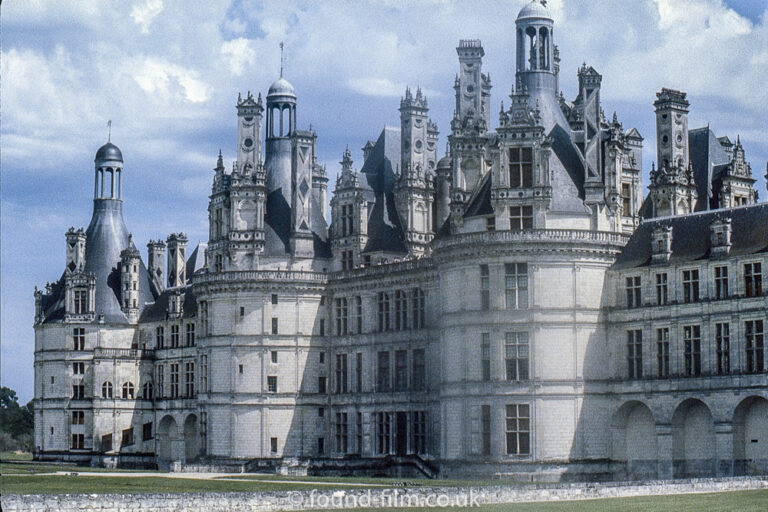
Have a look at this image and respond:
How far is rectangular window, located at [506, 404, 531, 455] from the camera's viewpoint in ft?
197

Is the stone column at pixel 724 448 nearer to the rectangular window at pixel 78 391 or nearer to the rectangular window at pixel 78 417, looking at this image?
the rectangular window at pixel 78 417

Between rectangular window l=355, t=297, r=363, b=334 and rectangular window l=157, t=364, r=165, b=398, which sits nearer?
rectangular window l=355, t=297, r=363, b=334

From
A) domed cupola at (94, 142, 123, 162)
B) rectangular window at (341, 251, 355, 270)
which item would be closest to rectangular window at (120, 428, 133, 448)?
domed cupola at (94, 142, 123, 162)

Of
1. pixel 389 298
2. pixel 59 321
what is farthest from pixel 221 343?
pixel 59 321

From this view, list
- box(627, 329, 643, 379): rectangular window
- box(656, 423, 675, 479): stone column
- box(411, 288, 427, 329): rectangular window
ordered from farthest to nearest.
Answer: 1. box(411, 288, 427, 329): rectangular window
2. box(627, 329, 643, 379): rectangular window
3. box(656, 423, 675, 479): stone column

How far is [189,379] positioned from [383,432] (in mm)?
19510

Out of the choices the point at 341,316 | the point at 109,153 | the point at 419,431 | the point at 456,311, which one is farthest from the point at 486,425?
the point at 109,153

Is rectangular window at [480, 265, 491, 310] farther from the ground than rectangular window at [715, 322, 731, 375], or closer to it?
farther from the ground

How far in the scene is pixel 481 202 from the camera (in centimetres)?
6266

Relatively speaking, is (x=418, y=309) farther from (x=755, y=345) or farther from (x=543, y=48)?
(x=755, y=345)

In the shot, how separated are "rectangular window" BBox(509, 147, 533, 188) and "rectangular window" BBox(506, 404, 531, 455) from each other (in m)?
9.33

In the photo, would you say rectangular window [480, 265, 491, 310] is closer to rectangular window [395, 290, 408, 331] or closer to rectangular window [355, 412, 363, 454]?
rectangular window [395, 290, 408, 331]

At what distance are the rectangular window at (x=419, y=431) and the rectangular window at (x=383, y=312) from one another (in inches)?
193

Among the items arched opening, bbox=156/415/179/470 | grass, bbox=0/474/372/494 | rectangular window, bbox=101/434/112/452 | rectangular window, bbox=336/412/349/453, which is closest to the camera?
grass, bbox=0/474/372/494
